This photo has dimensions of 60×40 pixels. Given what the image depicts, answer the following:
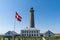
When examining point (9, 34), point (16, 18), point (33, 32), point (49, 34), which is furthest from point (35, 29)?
point (16, 18)

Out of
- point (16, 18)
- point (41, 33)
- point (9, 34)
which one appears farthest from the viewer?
point (41, 33)

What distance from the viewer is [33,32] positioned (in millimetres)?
84062

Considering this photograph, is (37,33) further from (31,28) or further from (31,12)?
(31,12)

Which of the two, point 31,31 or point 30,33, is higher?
point 31,31

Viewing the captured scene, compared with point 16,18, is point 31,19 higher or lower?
higher

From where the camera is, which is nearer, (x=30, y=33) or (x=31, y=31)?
(x=31, y=31)

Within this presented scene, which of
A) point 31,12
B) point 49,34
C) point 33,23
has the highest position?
point 31,12

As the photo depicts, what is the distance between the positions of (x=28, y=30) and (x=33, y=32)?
9.78 feet

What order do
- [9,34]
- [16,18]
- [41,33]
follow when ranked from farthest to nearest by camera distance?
[41,33] < [9,34] < [16,18]

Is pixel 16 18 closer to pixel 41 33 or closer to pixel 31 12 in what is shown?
pixel 31 12

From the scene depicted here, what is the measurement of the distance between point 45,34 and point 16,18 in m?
59.9

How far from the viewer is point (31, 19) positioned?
8400cm

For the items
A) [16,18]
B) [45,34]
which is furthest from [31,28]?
[16,18]

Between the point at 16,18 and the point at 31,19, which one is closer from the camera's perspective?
the point at 16,18
